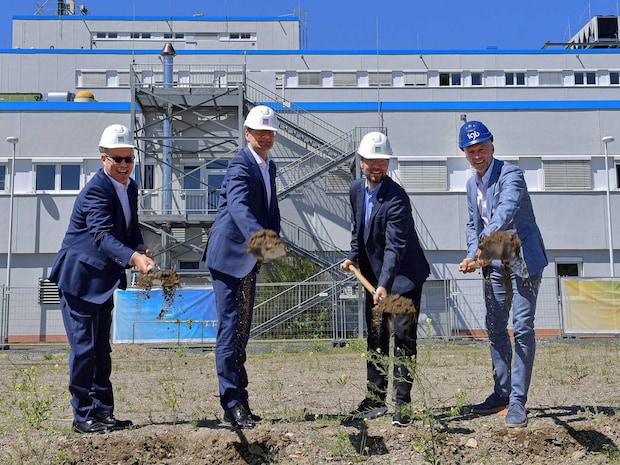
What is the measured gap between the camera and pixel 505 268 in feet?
18.5

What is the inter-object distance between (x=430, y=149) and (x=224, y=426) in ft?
77.1

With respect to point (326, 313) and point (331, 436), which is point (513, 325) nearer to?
point (331, 436)

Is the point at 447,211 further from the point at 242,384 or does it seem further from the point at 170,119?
the point at 242,384

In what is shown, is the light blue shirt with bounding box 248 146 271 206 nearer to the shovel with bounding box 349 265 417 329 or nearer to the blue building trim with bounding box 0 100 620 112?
the shovel with bounding box 349 265 417 329

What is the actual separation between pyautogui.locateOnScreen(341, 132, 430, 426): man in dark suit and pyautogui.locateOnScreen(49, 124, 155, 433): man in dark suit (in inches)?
68.2

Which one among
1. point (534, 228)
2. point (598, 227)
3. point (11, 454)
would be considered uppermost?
point (598, 227)

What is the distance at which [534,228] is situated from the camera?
5.72 meters

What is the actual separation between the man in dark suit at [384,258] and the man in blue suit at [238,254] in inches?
31.2

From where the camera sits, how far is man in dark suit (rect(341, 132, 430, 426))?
225 inches

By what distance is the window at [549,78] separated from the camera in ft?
154

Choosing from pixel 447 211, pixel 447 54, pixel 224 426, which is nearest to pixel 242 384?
pixel 224 426

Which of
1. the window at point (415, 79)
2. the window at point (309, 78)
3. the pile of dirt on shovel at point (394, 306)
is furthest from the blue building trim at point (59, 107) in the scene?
the pile of dirt on shovel at point (394, 306)

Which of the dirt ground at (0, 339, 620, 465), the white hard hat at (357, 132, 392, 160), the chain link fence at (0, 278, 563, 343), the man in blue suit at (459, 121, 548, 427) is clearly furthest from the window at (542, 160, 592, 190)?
the white hard hat at (357, 132, 392, 160)

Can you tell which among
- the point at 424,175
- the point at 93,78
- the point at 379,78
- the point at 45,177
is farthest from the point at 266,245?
the point at 93,78
